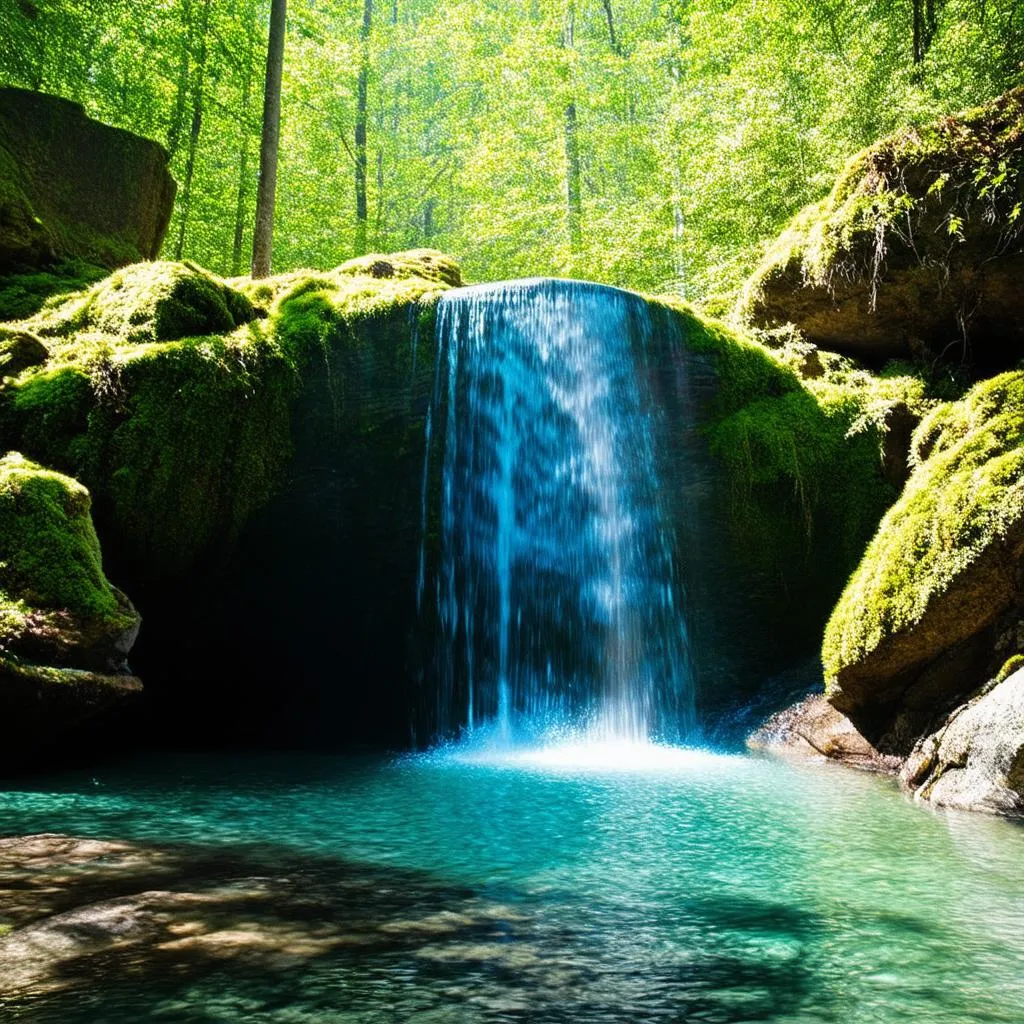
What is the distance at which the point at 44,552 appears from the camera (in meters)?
6.06

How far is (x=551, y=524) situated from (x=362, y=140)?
18.0 m

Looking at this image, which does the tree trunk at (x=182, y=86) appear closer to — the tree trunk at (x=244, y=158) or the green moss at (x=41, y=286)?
the tree trunk at (x=244, y=158)

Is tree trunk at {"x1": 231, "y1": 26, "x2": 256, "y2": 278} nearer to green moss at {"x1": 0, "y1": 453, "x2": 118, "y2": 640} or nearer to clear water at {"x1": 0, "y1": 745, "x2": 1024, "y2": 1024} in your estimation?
green moss at {"x1": 0, "y1": 453, "x2": 118, "y2": 640}

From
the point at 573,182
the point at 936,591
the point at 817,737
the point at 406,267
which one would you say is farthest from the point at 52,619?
the point at 573,182

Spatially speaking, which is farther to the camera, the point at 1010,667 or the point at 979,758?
the point at 1010,667

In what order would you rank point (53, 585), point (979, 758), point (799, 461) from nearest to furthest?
point (979, 758), point (53, 585), point (799, 461)

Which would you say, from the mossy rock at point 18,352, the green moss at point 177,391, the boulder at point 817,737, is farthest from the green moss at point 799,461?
the mossy rock at point 18,352

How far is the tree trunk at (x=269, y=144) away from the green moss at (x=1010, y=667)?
33.0 ft

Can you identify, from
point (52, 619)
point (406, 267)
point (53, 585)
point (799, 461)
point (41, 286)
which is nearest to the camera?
point (52, 619)

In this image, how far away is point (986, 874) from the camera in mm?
3994

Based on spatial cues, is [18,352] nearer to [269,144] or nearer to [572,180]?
[269,144]

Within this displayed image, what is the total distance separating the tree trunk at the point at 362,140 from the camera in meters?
20.9

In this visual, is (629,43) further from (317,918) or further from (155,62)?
(317,918)

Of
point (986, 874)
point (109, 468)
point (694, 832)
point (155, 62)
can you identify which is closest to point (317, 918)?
point (694, 832)
